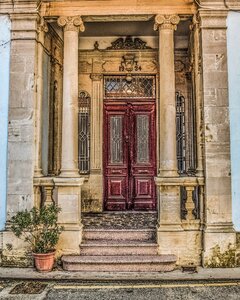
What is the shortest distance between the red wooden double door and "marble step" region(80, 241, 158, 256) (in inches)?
103

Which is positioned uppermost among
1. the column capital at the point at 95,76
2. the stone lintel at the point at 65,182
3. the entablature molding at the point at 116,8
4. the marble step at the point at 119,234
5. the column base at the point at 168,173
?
the entablature molding at the point at 116,8

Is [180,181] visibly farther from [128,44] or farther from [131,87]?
[128,44]

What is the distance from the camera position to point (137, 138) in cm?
926

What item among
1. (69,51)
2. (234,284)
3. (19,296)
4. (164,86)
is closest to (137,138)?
(164,86)

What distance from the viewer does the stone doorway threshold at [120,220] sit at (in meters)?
7.24

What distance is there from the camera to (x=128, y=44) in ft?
30.1

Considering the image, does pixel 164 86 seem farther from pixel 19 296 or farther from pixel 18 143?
pixel 19 296

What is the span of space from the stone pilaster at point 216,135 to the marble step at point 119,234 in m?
1.15

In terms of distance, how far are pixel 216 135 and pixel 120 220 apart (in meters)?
2.97

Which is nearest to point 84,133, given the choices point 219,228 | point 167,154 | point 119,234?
point 167,154

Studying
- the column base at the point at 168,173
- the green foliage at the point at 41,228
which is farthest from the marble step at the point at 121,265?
the column base at the point at 168,173

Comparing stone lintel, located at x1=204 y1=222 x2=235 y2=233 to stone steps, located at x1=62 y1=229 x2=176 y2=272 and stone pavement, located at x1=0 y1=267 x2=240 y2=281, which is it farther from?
stone steps, located at x1=62 y1=229 x2=176 y2=272

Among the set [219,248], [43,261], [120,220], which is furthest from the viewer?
[120,220]

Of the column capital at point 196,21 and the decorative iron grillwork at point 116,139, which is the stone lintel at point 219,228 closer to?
the decorative iron grillwork at point 116,139
